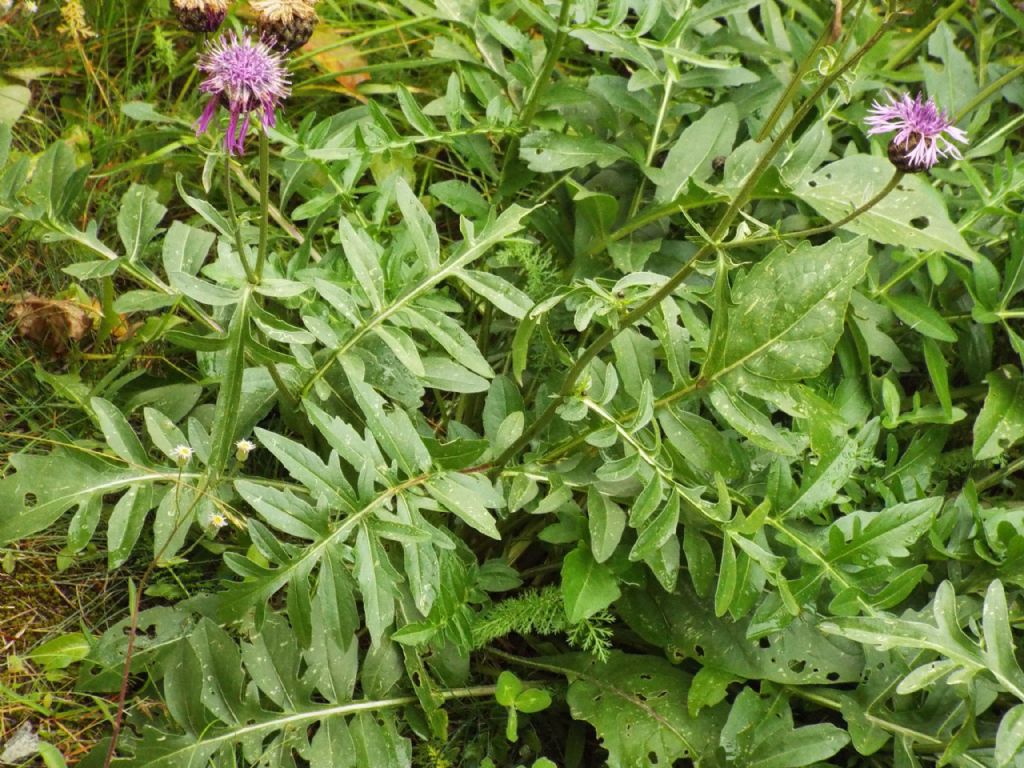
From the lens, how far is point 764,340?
1878 millimetres

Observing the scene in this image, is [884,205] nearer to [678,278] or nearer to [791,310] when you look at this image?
[791,310]

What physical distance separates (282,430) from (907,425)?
152 centimetres

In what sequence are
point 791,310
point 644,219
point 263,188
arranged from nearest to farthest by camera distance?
point 263,188 → point 791,310 → point 644,219

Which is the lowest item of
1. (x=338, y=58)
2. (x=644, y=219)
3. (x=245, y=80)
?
(x=644, y=219)

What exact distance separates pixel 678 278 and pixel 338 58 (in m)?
1.65

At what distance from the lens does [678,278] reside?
1659mm

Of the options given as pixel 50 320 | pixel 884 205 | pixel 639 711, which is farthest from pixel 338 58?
pixel 639 711

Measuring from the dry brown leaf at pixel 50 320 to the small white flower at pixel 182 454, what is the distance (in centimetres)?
59

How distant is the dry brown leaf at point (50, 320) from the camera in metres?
2.31

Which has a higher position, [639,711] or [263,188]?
[263,188]

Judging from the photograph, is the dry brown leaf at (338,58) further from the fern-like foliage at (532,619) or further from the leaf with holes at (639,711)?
the leaf with holes at (639,711)

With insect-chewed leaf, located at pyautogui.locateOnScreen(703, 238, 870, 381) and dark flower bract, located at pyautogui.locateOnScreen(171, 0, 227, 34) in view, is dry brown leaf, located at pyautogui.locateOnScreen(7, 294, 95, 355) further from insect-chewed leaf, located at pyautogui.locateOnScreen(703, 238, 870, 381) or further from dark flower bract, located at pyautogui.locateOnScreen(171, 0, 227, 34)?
insect-chewed leaf, located at pyautogui.locateOnScreen(703, 238, 870, 381)

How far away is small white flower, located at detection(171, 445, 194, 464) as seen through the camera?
1914 mm

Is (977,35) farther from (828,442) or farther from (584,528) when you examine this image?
(584,528)
